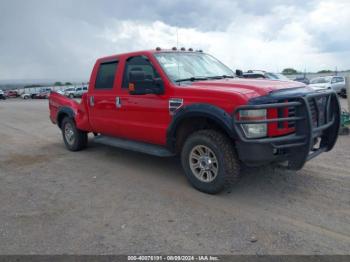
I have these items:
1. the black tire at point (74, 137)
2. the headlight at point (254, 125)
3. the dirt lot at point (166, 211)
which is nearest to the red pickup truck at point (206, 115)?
the headlight at point (254, 125)

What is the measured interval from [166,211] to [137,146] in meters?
1.77

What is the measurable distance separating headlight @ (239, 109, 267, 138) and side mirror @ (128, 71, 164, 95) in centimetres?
145

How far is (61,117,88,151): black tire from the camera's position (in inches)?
295

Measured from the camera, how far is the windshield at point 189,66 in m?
5.23

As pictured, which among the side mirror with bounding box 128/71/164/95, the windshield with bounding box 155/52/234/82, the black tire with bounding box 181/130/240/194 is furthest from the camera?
the windshield with bounding box 155/52/234/82

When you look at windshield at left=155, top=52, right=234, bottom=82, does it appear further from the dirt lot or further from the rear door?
the dirt lot

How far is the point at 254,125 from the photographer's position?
13.3ft

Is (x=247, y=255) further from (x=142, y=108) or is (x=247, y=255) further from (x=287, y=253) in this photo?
(x=142, y=108)

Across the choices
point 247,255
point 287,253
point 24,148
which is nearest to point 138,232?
point 247,255

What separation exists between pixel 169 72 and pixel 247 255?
9.66 feet

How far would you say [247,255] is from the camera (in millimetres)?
3117

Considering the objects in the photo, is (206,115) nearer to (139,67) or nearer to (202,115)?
(202,115)

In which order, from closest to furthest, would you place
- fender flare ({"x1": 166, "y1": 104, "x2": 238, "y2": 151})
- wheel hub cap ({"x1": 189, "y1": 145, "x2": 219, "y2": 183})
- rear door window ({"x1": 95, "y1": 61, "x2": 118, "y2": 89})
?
fender flare ({"x1": 166, "y1": 104, "x2": 238, "y2": 151}) < wheel hub cap ({"x1": 189, "y1": 145, "x2": 219, "y2": 183}) < rear door window ({"x1": 95, "y1": 61, "x2": 118, "y2": 89})

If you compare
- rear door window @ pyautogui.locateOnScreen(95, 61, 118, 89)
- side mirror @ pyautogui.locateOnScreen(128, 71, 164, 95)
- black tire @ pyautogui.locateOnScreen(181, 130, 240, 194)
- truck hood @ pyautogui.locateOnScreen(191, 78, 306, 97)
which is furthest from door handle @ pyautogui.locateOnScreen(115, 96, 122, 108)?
black tire @ pyautogui.locateOnScreen(181, 130, 240, 194)
